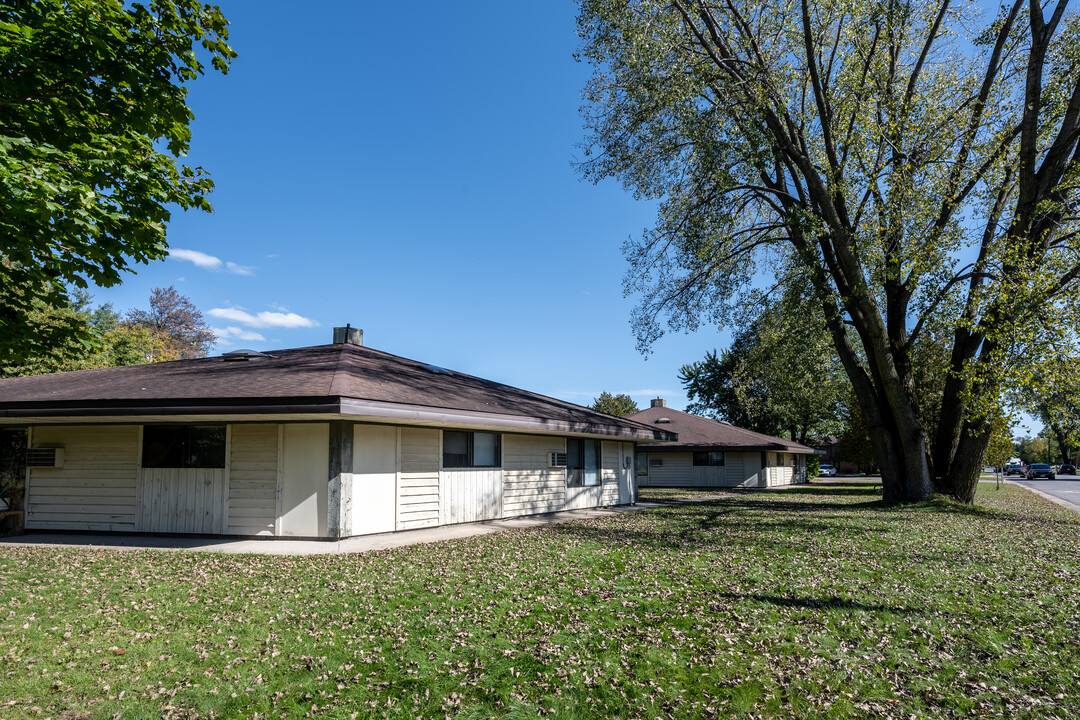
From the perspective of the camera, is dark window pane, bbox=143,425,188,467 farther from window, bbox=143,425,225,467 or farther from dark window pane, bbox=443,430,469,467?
dark window pane, bbox=443,430,469,467

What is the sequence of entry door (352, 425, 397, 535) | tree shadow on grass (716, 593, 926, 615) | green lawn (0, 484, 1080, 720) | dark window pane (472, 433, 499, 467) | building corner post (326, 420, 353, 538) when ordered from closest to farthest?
1. green lawn (0, 484, 1080, 720)
2. tree shadow on grass (716, 593, 926, 615)
3. building corner post (326, 420, 353, 538)
4. entry door (352, 425, 397, 535)
5. dark window pane (472, 433, 499, 467)

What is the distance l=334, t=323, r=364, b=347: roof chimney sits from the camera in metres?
16.7

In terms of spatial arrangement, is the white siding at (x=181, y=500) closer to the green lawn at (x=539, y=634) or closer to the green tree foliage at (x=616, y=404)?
the green lawn at (x=539, y=634)

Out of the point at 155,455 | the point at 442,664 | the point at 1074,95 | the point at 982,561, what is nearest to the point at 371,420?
the point at 155,455

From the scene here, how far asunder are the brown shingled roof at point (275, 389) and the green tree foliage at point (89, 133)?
255 cm

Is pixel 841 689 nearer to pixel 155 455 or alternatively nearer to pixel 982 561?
pixel 982 561

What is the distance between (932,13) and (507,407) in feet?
53.5

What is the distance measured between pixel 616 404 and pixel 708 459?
82.6 feet

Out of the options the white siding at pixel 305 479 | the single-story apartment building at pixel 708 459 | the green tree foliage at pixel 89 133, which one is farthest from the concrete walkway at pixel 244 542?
the single-story apartment building at pixel 708 459

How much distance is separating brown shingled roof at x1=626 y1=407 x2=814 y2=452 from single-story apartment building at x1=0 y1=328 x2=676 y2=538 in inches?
744

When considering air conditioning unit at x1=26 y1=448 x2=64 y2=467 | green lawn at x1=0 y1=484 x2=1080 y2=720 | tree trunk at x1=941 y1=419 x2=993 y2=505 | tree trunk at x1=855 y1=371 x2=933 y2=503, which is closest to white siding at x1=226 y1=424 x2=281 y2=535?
green lawn at x1=0 y1=484 x2=1080 y2=720

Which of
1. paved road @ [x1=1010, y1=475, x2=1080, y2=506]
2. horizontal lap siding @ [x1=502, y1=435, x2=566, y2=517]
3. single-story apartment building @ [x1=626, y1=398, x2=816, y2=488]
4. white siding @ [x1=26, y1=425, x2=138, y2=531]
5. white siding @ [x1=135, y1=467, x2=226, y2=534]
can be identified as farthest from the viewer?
single-story apartment building @ [x1=626, y1=398, x2=816, y2=488]

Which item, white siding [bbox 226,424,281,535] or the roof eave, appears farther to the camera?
white siding [bbox 226,424,281,535]

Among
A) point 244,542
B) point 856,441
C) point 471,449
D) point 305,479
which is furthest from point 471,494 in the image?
point 856,441
